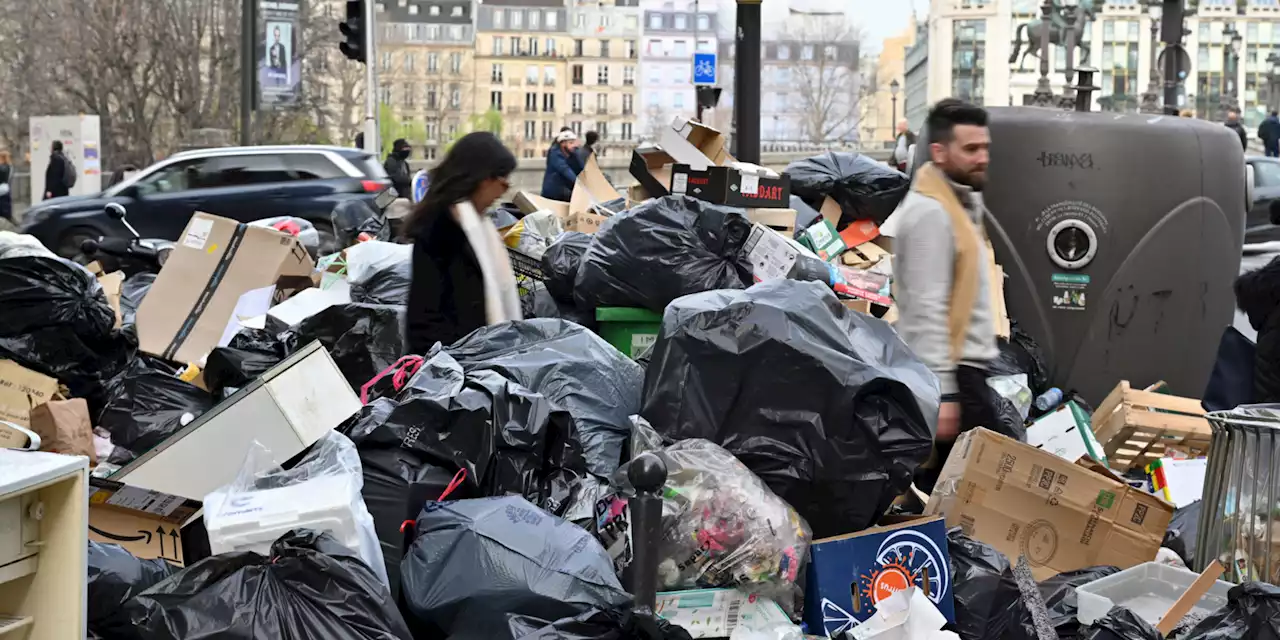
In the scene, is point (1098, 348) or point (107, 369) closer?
point (107, 369)

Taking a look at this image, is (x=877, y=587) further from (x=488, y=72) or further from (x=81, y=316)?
(x=488, y=72)

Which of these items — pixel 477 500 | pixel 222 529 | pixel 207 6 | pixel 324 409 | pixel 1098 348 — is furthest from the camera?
pixel 207 6

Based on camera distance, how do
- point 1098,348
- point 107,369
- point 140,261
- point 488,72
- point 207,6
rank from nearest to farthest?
1. point 107,369
2. point 1098,348
3. point 140,261
4. point 207,6
5. point 488,72

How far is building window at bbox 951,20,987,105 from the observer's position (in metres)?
100

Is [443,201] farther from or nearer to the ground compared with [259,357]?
farther from the ground

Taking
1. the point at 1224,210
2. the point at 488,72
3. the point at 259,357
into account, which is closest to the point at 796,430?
the point at 259,357

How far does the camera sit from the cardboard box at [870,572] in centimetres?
366

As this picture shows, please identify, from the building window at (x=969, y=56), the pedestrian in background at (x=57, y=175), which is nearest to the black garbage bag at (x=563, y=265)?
the pedestrian in background at (x=57, y=175)

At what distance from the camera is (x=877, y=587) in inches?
147

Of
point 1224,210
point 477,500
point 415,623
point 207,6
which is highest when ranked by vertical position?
point 207,6

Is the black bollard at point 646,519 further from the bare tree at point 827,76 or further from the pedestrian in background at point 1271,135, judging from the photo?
the bare tree at point 827,76

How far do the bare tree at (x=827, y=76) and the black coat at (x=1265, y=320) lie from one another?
284 feet

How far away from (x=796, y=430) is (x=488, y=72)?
11492cm

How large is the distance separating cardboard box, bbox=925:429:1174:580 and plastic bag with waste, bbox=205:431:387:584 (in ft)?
6.40
